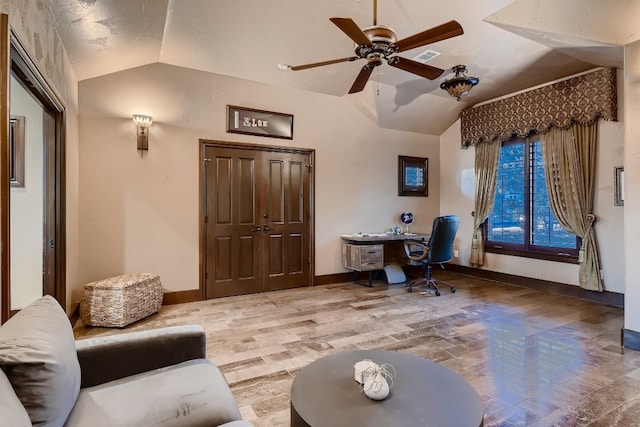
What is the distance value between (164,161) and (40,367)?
11.7 ft

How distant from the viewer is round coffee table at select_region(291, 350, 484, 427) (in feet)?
4.35

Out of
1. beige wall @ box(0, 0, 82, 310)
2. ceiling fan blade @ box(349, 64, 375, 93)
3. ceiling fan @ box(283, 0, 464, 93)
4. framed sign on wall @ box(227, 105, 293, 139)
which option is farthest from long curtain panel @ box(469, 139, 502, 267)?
beige wall @ box(0, 0, 82, 310)

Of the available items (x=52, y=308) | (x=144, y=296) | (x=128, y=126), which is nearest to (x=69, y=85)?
(x=128, y=126)

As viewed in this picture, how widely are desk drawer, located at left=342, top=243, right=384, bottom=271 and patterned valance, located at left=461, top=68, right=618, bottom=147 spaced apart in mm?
2642

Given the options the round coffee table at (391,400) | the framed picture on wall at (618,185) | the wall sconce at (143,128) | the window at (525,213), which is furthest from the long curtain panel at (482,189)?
the wall sconce at (143,128)

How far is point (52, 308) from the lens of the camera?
1499mm

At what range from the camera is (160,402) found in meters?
1.37

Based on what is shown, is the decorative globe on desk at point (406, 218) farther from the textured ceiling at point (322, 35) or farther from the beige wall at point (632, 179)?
the beige wall at point (632, 179)

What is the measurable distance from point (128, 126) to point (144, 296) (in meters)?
2.07

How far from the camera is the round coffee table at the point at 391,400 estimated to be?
1.33 meters

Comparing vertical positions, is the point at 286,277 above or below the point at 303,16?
below

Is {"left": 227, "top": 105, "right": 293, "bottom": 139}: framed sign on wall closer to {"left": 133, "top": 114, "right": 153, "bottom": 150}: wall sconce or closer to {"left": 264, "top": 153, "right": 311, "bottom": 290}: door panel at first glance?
{"left": 264, "top": 153, "right": 311, "bottom": 290}: door panel

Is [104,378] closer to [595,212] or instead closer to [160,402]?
[160,402]

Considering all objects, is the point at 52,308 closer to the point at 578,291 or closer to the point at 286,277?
the point at 286,277
